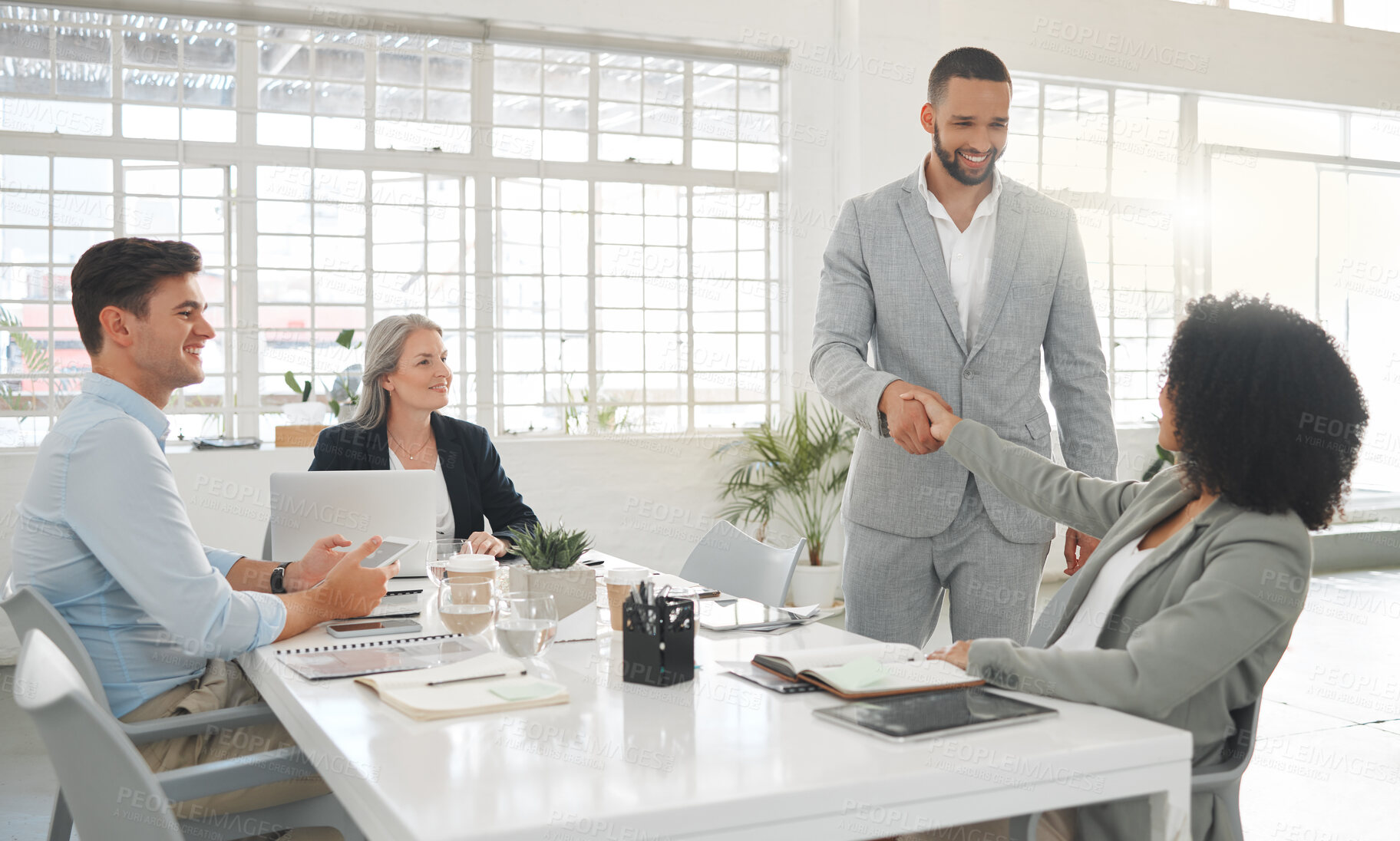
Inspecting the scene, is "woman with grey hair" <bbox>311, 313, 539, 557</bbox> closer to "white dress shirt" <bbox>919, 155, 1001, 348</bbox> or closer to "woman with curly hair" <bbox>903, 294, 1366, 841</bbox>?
"white dress shirt" <bbox>919, 155, 1001, 348</bbox>

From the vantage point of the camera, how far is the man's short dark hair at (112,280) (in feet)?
7.14

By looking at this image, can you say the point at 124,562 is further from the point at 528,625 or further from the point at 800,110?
the point at 800,110

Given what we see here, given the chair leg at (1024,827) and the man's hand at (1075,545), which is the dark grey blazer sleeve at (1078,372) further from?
the chair leg at (1024,827)

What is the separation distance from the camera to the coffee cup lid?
212cm

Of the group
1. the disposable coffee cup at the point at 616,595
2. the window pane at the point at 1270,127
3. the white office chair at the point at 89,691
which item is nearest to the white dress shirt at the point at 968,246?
the disposable coffee cup at the point at 616,595

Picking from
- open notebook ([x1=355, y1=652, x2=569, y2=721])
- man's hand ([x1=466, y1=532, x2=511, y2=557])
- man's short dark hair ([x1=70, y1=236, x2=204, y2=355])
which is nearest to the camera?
open notebook ([x1=355, y1=652, x2=569, y2=721])

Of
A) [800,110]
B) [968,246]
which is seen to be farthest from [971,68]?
[800,110]

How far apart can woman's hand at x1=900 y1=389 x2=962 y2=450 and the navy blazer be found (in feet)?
5.01

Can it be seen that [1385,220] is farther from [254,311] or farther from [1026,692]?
[1026,692]

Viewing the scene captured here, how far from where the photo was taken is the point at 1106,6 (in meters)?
7.20

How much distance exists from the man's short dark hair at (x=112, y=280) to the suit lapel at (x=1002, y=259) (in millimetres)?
1695

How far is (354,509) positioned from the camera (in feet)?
8.95

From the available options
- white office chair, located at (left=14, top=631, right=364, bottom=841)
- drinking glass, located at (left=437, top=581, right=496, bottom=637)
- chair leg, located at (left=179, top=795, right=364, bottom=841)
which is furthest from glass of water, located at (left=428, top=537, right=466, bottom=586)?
white office chair, located at (left=14, top=631, right=364, bottom=841)

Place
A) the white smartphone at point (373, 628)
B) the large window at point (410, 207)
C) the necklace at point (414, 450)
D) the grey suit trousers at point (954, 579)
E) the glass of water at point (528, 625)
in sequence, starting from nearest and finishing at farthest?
the glass of water at point (528, 625) < the white smartphone at point (373, 628) < the grey suit trousers at point (954, 579) < the necklace at point (414, 450) < the large window at point (410, 207)
